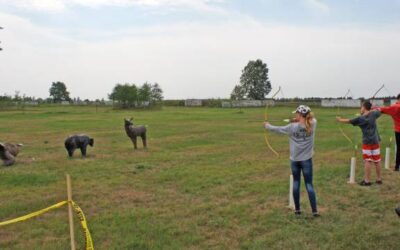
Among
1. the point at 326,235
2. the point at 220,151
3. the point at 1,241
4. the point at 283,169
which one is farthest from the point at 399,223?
the point at 220,151

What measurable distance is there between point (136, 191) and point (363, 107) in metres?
5.86

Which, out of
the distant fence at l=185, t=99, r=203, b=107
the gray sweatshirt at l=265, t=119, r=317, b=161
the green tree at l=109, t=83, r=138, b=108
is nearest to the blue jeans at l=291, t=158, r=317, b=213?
the gray sweatshirt at l=265, t=119, r=317, b=161

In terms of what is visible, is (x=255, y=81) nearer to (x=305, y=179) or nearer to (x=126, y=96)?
(x=126, y=96)

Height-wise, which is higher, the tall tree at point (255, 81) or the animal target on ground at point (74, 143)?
the tall tree at point (255, 81)

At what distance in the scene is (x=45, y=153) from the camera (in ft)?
56.3

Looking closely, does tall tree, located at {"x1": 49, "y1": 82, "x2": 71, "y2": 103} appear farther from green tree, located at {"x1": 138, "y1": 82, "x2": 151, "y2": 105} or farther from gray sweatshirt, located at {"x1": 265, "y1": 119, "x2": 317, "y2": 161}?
gray sweatshirt, located at {"x1": 265, "y1": 119, "x2": 317, "y2": 161}

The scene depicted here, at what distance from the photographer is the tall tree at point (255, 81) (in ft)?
360

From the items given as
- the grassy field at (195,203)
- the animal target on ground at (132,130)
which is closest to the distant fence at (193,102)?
the animal target on ground at (132,130)

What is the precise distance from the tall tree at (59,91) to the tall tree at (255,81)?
59.1 m

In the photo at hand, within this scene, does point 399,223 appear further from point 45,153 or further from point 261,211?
point 45,153

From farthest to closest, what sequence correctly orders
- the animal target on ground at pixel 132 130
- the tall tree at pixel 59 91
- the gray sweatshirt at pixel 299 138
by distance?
the tall tree at pixel 59 91 < the animal target on ground at pixel 132 130 < the gray sweatshirt at pixel 299 138

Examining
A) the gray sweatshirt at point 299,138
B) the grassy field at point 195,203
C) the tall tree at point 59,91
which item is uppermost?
the tall tree at point 59,91

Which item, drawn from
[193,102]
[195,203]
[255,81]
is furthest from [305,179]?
[255,81]

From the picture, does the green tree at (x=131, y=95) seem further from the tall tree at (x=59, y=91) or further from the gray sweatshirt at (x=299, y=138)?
the gray sweatshirt at (x=299, y=138)
